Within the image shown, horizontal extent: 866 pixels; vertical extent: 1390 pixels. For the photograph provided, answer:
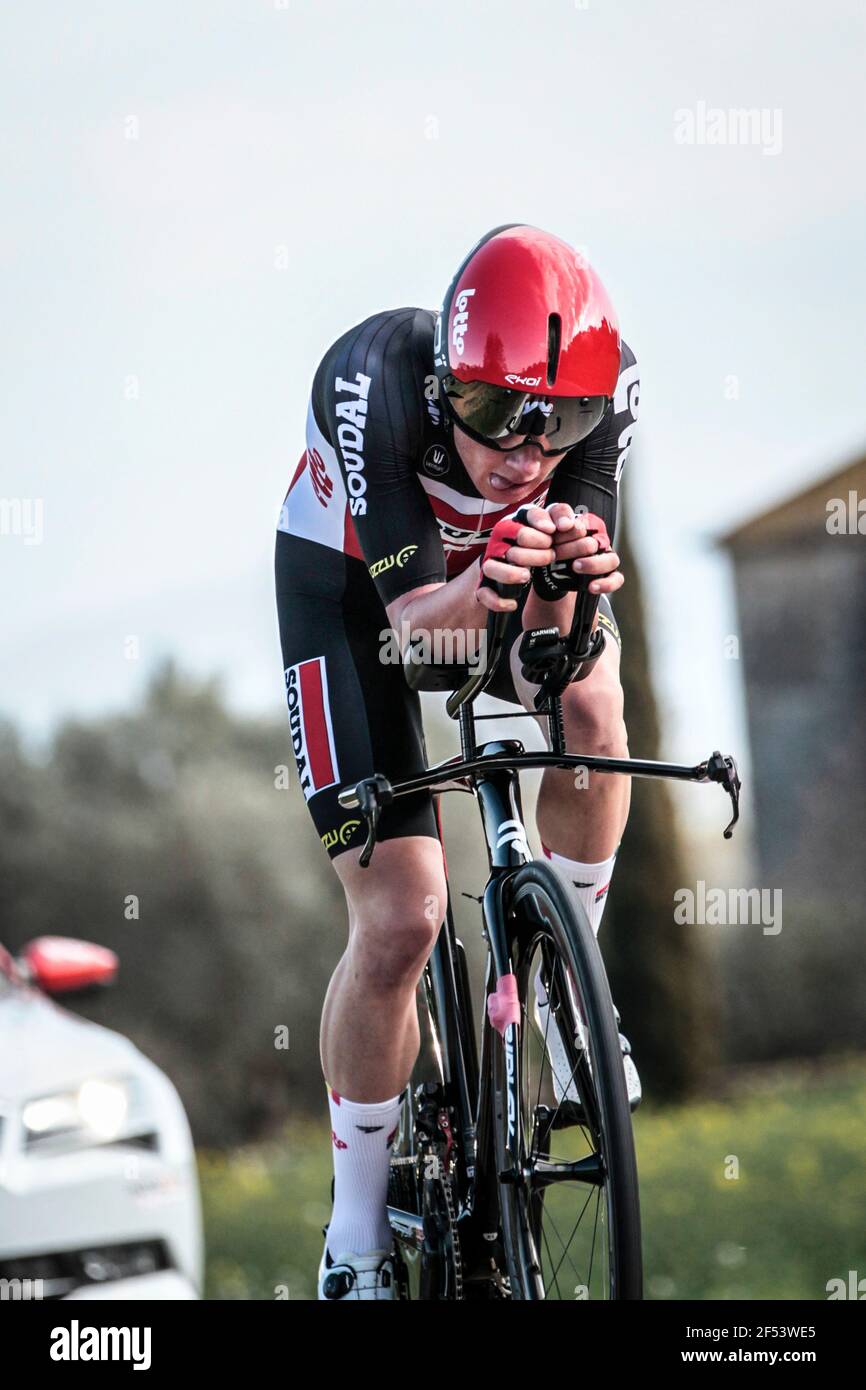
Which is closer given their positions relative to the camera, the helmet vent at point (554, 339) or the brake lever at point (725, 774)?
the brake lever at point (725, 774)

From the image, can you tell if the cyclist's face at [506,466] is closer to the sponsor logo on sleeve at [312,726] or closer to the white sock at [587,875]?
the sponsor logo on sleeve at [312,726]

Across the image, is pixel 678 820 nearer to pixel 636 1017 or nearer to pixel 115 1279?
pixel 636 1017

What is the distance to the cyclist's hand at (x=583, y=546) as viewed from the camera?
214cm

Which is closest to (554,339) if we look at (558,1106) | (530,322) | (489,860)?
(530,322)

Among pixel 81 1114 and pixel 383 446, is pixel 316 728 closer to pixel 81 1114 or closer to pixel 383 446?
pixel 383 446

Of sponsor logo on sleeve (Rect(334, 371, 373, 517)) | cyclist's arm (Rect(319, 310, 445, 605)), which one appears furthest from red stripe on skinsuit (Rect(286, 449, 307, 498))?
sponsor logo on sleeve (Rect(334, 371, 373, 517))

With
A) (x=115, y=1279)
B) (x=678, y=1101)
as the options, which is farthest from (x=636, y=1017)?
(x=115, y=1279)

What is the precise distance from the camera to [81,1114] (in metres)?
3.40

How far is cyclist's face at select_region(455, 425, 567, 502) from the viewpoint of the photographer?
8.45 ft

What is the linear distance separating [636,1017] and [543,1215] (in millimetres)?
7826

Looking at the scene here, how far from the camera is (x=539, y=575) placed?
2.23 metres

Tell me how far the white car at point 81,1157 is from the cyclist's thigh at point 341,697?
885 mm

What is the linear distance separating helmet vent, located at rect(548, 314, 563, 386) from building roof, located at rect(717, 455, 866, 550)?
421 inches

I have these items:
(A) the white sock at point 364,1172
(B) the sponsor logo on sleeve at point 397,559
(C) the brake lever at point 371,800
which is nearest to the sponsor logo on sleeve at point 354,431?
(B) the sponsor logo on sleeve at point 397,559
